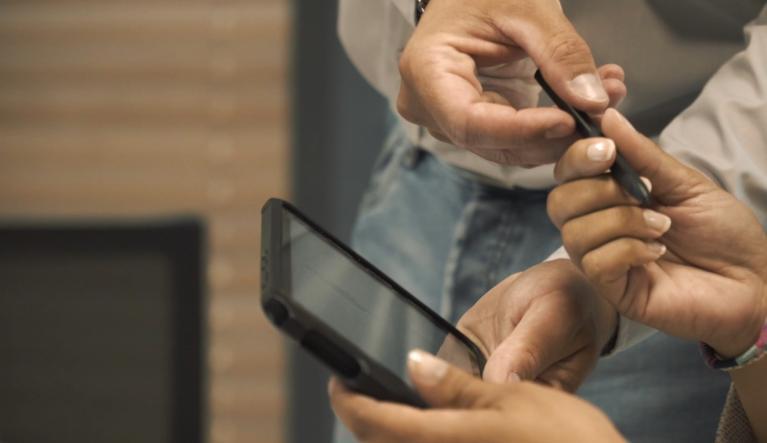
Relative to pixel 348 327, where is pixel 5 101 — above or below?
below

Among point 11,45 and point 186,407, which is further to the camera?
point 11,45

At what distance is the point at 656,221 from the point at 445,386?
7.5 inches

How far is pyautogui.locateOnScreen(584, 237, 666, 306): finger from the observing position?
67 centimetres

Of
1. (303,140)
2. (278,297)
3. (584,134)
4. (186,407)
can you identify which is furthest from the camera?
(303,140)

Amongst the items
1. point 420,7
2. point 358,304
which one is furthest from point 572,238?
point 420,7

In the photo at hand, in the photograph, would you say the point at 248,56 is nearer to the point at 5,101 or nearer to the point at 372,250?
the point at 5,101

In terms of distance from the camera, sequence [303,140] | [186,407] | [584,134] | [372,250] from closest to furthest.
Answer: [584,134]
[372,250]
[186,407]
[303,140]

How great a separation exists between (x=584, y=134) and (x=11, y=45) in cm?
145

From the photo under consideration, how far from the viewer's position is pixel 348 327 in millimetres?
612

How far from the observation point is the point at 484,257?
41.4 inches

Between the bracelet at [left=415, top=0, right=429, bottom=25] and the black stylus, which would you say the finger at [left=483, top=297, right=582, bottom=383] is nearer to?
the black stylus

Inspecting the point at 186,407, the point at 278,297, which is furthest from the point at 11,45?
the point at 278,297

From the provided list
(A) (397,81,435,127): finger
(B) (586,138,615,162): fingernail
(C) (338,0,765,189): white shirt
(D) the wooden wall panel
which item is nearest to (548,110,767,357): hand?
(B) (586,138,615,162): fingernail

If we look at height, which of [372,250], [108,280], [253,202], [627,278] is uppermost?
[627,278]
